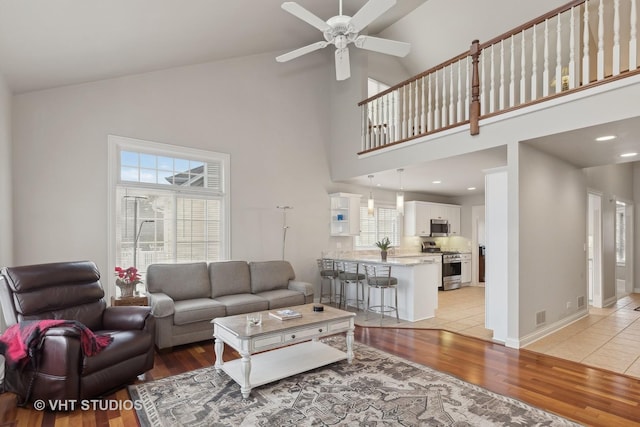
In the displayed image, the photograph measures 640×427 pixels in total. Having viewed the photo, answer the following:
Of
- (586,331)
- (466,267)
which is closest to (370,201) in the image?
(586,331)

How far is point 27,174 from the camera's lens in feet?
13.1

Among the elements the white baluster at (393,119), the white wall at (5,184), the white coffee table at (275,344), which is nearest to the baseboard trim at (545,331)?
the white coffee table at (275,344)

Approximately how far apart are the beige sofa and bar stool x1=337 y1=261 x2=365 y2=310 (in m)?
0.94

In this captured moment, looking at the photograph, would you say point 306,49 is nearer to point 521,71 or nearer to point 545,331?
point 521,71

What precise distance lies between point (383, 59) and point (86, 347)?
6.90 metres

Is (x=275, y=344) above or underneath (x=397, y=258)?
Result: underneath

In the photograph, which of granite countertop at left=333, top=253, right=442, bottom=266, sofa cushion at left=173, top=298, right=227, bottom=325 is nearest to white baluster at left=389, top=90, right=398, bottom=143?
granite countertop at left=333, top=253, right=442, bottom=266

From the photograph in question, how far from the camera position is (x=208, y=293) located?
4.85m

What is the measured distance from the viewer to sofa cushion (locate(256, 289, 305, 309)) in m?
4.76

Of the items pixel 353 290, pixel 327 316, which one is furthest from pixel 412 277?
pixel 327 316

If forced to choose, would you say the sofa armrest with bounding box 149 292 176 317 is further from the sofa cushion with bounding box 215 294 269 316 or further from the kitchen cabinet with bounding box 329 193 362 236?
the kitchen cabinet with bounding box 329 193 362 236

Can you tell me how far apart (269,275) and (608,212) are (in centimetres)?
668

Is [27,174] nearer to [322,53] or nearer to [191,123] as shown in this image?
[191,123]

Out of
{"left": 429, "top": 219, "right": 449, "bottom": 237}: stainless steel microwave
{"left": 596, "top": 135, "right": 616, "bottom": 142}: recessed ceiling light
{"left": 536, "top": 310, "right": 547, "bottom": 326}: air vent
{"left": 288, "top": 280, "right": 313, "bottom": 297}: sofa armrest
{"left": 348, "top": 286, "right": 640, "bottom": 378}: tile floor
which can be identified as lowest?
{"left": 348, "top": 286, "right": 640, "bottom": 378}: tile floor
